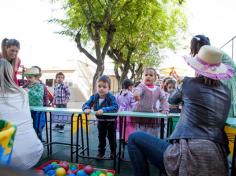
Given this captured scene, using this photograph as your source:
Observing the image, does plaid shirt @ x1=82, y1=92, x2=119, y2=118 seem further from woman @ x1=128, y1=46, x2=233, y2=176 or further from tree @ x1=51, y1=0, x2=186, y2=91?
tree @ x1=51, y1=0, x2=186, y2=91

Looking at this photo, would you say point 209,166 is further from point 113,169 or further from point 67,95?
point 67,95

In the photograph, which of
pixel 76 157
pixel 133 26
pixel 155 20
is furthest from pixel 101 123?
pixel 155 20

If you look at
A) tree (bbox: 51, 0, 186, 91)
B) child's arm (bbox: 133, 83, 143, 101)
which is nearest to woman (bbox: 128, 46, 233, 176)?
child's arm (bbox: 133, 83, 143, 101)

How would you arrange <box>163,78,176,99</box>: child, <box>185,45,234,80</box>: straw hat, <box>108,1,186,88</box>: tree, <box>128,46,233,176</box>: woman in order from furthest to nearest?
<box>108,1,186,88</box>: tree
<box>163,78,176,99</box>: child
<box>185,45,234,80</box>: straw hat
<box>128,46,233,176</box>: woman

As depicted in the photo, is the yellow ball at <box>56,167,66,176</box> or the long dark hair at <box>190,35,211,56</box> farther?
the yellow ball at <box>56,167,66,176</box>

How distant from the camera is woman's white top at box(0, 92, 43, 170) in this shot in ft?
9.16

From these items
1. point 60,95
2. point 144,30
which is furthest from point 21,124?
point 144,30

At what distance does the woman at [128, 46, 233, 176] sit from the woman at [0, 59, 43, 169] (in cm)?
134

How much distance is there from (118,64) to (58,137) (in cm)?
1130

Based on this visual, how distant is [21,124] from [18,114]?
0.11m

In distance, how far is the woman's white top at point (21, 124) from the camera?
9.16 feet

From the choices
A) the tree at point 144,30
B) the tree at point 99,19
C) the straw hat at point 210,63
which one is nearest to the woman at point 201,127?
the straw hat at point 210,63

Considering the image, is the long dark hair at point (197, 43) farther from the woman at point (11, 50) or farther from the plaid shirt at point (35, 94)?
the plaid shirt at point (35, 94)

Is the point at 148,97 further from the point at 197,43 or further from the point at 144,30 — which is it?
the point at 144,30
